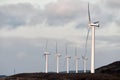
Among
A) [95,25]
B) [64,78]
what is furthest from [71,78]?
[95,25]

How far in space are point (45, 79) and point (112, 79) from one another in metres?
31.9

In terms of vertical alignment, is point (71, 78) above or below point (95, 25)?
below

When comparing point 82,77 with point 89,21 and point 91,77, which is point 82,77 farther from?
point 89,21

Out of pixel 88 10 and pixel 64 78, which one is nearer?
pixel 88 10

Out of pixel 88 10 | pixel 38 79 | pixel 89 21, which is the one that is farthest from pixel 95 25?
pixel 38 79

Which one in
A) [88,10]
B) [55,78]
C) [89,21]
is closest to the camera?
[88,10]

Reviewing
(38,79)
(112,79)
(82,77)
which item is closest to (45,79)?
(38,79)

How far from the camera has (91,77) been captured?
165250 millimetres

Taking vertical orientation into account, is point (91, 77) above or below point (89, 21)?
below

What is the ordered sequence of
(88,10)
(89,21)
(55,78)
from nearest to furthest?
(88,10) < (89,21) < (55,78)

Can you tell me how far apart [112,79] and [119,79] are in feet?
12.2

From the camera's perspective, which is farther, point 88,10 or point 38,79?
point 38,79

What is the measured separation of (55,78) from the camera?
17488 cm

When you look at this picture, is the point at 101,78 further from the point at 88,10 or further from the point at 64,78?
the point at 88,10
